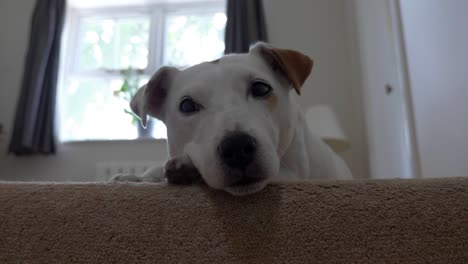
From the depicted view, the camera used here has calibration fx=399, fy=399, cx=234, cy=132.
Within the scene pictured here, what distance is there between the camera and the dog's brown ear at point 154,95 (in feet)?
3.64

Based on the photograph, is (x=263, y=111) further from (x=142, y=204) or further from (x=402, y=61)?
(x=402, y=61)

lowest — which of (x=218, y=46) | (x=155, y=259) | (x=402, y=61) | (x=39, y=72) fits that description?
(x=155, y=259)

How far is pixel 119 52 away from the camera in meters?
3.62

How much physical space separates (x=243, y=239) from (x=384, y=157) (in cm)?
197

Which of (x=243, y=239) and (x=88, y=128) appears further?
(x=88, y=128)

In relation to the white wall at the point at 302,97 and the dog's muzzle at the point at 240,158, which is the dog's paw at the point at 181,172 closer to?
the dog's muzzle at the point at 240,158

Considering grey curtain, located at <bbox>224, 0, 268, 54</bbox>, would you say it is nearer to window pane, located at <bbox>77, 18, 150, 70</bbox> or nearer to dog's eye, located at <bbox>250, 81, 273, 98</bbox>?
window pane, located at <bbox>77, 18, 150, 70</bbox>

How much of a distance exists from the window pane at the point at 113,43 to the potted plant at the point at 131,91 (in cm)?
12

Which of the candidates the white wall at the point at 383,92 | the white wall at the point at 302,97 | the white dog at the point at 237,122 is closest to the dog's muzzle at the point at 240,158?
the white dog at the point at 237,122

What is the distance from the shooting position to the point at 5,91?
3.47 metres

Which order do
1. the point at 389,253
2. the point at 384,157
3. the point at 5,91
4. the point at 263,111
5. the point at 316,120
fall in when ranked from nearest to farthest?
Answer: 1. the point at 389,253
2. the point at 263,111
3. the point at 384,157
4. the point at 316,120
5. the point at 5,91

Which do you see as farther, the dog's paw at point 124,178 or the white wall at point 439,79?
the white wall at point 439,79

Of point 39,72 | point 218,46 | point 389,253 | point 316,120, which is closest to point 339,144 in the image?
point 316,120

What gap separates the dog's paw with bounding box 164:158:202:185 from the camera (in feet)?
2.63
